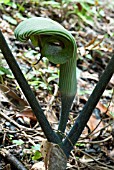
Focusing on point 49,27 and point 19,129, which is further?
point 19,129

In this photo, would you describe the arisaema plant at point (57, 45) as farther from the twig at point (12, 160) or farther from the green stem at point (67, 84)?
the twig at point (12, 160)

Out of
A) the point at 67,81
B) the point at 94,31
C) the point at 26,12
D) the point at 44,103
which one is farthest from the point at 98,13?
the point at 67,81

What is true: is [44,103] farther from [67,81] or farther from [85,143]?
[67,81]

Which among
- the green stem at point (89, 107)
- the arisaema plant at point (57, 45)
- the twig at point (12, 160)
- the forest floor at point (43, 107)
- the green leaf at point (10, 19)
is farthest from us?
the green leaf at point (10, 19)

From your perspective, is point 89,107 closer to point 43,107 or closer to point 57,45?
point 57,45

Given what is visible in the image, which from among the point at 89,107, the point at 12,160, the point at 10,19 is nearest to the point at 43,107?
the point at 12,160

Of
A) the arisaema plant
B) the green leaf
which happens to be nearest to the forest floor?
the green leaf

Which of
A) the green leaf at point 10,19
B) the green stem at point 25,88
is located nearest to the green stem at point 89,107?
the green stem at point 25,88

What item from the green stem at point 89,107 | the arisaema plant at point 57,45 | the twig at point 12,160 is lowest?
the twig at point 12,160
